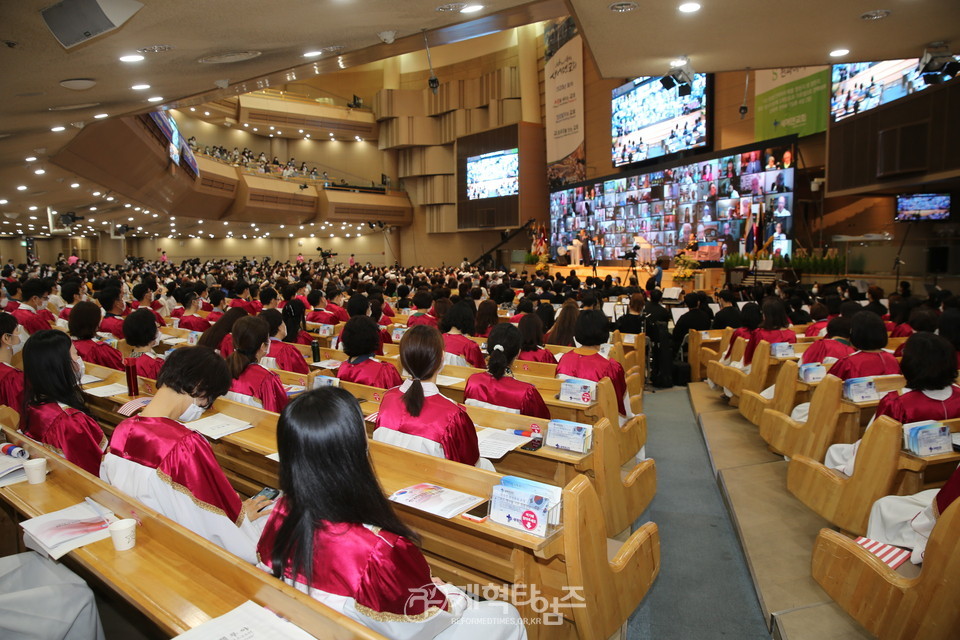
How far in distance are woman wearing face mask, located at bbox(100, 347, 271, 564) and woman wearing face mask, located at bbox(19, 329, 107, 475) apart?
1.89 ft

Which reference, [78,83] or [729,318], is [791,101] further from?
[78,83]

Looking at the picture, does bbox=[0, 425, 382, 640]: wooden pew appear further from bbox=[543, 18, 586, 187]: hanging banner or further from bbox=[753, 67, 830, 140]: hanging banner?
bbox=[543, 18, 586, 187]: hanging banner

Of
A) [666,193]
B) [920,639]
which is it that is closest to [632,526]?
[920,639]

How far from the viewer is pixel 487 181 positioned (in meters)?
26.1

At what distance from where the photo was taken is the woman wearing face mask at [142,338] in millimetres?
4273

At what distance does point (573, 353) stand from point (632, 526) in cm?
119

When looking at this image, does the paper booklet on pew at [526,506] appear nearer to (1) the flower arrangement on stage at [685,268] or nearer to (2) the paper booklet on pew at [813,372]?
(2) the paper booklet on pew at [813,372]

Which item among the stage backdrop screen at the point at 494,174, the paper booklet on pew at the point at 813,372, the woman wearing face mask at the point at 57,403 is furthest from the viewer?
the stage backdrop screen at the point at 494,174

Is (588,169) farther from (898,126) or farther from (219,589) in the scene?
(219,589)

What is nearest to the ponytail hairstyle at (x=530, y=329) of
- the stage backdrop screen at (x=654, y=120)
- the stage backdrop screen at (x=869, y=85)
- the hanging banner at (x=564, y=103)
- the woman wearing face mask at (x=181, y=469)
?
the woman wearing face mask at (x=181, y=469)

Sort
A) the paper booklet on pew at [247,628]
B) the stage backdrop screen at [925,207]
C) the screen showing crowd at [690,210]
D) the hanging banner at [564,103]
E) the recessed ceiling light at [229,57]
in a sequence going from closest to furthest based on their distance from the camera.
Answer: the paper booklet on pew at [247,628], the recessed ceiling light at [229,57], the stage backdrop screen at [925,207], the screen showing crowd at [690,210], the hanging banner at [564,103]

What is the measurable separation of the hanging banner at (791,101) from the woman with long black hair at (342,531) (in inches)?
537

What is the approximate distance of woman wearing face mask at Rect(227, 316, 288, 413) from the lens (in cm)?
372

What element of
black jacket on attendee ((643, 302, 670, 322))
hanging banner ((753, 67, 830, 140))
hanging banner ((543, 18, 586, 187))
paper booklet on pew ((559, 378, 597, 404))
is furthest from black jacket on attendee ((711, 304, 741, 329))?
hanging banner ((543, 18, 586, 187))
